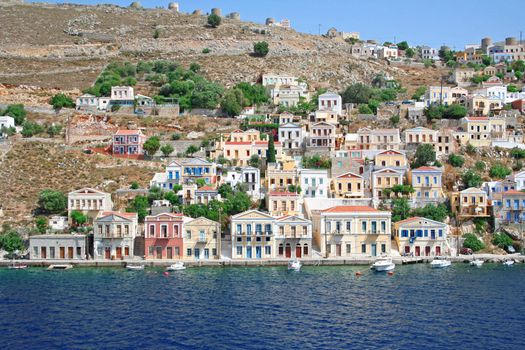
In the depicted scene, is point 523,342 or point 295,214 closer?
point 523,342

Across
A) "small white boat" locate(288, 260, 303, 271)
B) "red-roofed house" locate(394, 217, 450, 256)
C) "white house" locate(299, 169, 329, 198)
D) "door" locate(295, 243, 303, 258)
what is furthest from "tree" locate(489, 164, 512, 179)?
"small white boat" locate(288, 260, 303, 271)

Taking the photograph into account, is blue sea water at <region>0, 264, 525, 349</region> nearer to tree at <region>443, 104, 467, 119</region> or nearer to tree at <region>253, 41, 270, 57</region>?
tree at <region>443, 104, 467, 119</region>

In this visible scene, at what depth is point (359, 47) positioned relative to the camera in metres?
142

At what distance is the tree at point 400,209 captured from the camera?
229 feet

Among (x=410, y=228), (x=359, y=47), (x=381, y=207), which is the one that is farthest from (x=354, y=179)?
(x=359, y=47)

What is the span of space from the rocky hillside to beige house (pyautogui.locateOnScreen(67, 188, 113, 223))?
4433 centimetres

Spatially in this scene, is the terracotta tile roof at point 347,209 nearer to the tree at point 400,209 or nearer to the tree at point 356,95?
the tree at point 400,209

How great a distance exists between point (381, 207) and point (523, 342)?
107ft

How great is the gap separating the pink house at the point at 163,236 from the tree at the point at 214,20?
8362 cm

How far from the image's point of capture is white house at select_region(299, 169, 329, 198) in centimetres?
7488

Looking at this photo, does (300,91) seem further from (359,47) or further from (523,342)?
(523,342)

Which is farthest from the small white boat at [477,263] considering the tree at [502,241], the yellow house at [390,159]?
the yellow house at [390,159]

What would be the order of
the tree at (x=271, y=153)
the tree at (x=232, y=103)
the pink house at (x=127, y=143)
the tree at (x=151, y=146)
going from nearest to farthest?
1. the tree at (x=271, y=153)
2. the tree at (x=151, y=146)
3. the pink house at (x=127, y=143)
4. the tree at (x=232, y=103)

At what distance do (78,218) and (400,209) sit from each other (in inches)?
1176
